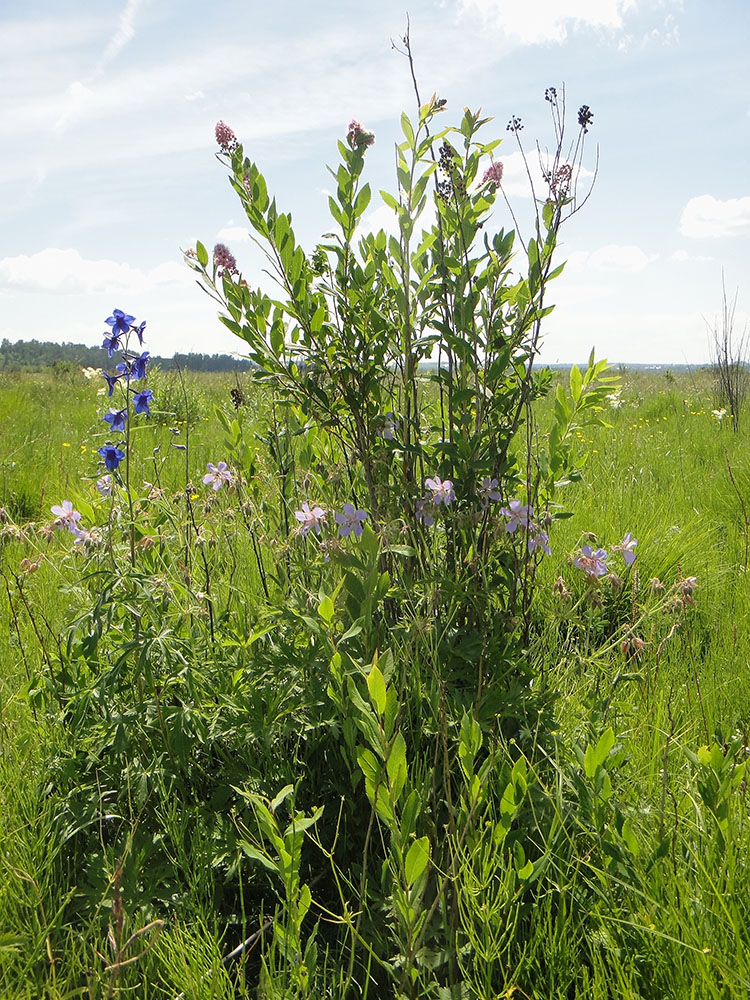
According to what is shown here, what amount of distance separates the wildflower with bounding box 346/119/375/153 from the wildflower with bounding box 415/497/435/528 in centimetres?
95

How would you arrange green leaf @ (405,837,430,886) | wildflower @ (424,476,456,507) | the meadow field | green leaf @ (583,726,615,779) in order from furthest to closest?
1. wildflower @ (424,476,456,507)
2. green leaf @ (583,726,615,779)
3. the meadow field
4. green leaf @ (405,837,430,886)

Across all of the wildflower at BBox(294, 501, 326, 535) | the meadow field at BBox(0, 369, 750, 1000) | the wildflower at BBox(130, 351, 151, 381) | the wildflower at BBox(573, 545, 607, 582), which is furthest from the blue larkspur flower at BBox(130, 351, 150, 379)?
the wildflower at BBox(573, 545, 607, 582)

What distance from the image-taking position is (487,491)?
189 centimetres

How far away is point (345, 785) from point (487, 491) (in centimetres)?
80

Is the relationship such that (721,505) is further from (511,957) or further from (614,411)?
(614,411)

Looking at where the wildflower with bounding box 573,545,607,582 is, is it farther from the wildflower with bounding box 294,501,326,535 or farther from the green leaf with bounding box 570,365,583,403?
the wildflower with bounding box 294,501,326,535

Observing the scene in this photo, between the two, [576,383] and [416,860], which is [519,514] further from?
[416,860]

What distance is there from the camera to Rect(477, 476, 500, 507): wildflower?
6.19 feet

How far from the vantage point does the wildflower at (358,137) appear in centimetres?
194

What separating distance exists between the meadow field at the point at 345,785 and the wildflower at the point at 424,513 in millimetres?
26

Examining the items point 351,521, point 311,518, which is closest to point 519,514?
point 351,521

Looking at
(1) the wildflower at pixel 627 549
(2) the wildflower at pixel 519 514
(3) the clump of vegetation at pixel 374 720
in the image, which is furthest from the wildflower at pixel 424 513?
(1) the wildflower at pixel 627 549

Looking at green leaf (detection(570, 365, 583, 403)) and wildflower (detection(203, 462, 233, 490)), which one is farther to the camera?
wildflower (detection(203, 462, 233, 490))

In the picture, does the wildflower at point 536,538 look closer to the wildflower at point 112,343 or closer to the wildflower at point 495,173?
the wildflower at point 495,173
